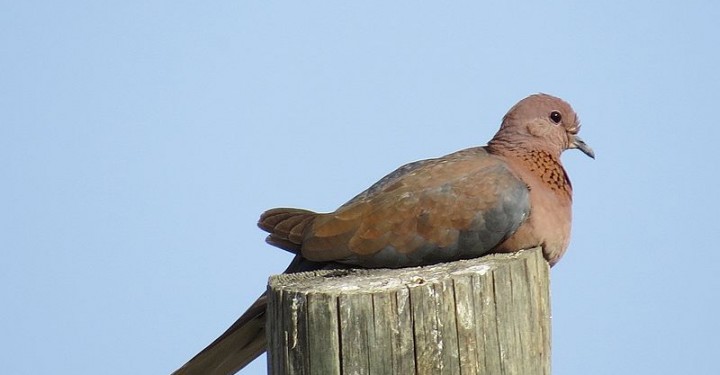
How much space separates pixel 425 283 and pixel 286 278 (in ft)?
2.21

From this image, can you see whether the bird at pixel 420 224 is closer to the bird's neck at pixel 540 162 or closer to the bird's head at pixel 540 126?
the bird's neck at pixel 540 162

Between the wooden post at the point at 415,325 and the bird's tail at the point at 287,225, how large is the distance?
4.16 feet

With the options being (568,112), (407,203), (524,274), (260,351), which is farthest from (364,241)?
(568,112)

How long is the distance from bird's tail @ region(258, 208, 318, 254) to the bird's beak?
5.76ft

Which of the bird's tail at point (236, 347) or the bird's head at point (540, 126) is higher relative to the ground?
the bird's head at point (540, 126)

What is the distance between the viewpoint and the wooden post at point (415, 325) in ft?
11.6

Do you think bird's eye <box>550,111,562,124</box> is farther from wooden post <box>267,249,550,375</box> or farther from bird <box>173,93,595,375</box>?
wooden post <box>267,249,550,375</box>

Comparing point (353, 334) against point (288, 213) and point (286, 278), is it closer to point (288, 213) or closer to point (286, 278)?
point (286, 278)

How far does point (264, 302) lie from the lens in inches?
193

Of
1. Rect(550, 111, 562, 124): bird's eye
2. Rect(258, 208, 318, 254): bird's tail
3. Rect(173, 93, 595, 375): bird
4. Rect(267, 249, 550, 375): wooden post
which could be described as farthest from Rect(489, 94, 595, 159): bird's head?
Rect(267, 249, 550, 375): wooden post

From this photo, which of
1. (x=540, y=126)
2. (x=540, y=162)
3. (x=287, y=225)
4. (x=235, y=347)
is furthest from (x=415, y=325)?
(x=540, y=126)

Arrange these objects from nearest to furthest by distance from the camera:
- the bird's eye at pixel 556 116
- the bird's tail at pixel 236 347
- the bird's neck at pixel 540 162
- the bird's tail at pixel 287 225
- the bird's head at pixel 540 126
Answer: the bird's tail at pixel 236 347 < the bird's tail at pixel 287 225 < the bird's neck at pixel 540 162 < the bird's head at pixel 540 126 < the bird's eye at pixel 556 116

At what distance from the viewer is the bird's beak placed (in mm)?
6172

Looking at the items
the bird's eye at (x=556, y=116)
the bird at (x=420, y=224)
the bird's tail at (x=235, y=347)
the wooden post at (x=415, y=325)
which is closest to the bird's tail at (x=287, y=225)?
the bird at (x=420, y=224)
